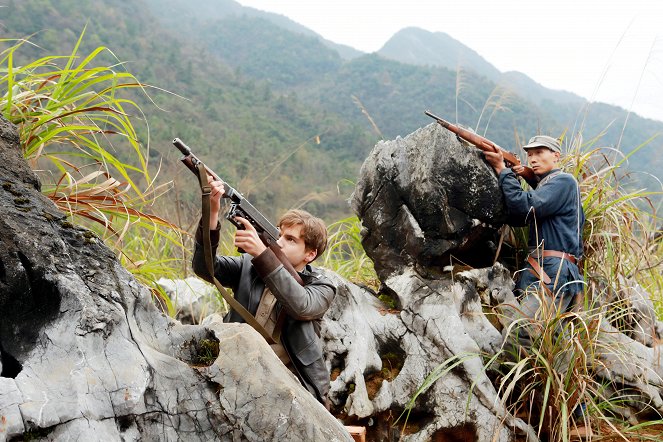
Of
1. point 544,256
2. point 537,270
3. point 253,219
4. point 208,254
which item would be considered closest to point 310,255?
point 253,219

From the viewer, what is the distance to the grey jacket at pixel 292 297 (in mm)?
2500

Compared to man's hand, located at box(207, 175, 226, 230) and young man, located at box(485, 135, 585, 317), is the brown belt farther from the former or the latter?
man's hand, located at box(207, 175, 226, 230)

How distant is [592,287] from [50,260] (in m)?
3.62

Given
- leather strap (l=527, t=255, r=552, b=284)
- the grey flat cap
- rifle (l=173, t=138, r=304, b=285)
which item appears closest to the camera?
rifle (l=173, t=138, r=304, b=285)

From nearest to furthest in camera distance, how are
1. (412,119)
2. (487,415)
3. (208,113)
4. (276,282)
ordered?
(276,282), (487,415), (208,113), (412,119)

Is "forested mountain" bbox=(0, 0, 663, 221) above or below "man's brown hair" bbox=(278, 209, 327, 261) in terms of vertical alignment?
below

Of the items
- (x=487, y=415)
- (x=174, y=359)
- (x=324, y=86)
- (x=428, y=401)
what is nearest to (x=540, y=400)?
(x=487, y=415)

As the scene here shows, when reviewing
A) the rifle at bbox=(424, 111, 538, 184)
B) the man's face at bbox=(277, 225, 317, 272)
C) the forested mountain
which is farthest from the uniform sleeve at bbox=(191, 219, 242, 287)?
the forested mountain

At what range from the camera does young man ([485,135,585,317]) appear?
12.5 ft

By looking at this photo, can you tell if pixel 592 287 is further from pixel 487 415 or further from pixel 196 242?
pixel 196 242

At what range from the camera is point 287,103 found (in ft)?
106

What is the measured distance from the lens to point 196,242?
106 inches

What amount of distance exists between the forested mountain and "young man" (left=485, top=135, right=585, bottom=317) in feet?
3.59

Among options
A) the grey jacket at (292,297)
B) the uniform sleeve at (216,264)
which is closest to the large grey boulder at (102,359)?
the grey jacket at (292,297)
